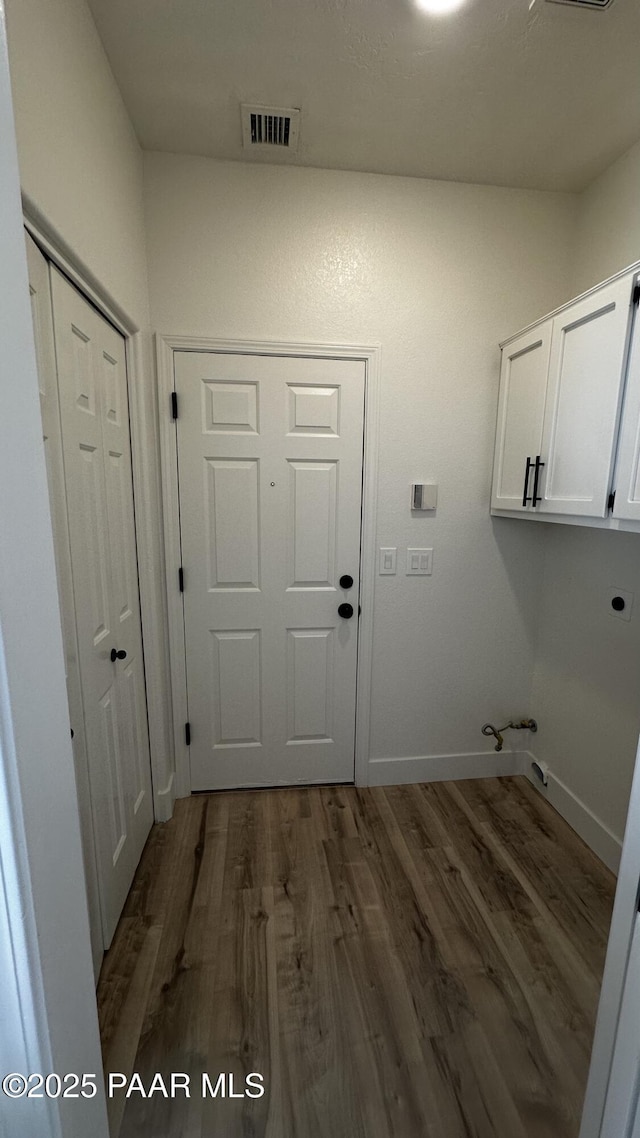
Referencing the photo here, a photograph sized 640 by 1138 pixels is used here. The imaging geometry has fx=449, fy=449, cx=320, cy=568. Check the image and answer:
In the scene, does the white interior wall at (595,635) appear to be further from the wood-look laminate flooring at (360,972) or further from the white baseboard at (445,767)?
the wood-look laminate flooring at (360,972)

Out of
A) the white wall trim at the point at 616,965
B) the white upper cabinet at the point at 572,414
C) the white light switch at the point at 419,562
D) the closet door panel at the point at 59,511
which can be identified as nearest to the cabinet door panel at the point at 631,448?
the white upper cabinet at the point at 572,414

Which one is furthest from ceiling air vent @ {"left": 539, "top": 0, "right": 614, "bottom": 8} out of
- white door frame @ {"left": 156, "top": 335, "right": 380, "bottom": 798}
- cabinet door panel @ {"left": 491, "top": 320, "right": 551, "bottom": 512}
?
white door frame @ {"left": 156, "top": 335, "right": 380, "bottom": 798}

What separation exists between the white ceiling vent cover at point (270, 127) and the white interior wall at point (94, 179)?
1.38 ft

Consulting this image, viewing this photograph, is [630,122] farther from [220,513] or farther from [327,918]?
[327,918]

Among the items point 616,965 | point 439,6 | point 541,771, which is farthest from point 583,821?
point 439,6

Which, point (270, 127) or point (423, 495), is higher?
point (270, 127)

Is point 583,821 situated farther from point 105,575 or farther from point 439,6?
point 439,6

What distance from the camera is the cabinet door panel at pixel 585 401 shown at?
1390 millimetres

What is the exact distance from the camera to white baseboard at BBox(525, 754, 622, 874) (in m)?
1.79

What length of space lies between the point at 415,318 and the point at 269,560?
1.24m

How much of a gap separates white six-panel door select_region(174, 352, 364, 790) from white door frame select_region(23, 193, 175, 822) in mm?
155

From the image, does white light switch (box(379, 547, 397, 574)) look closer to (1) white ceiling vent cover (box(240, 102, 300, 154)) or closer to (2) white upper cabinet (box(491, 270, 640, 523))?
(2) white upper cabinet (box(491, 270, 640, 523))

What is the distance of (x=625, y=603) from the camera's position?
1.74 metres

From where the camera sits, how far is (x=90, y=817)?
1292 millimetres
